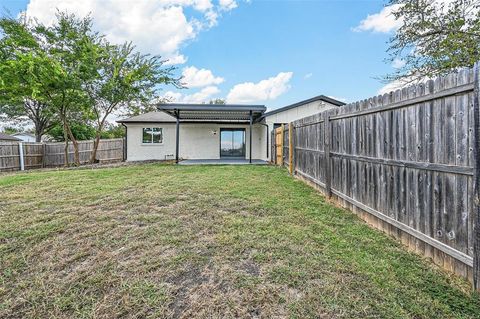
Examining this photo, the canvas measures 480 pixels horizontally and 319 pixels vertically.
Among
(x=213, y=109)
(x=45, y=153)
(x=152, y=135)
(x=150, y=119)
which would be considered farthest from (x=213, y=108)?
(x=45, y=153)

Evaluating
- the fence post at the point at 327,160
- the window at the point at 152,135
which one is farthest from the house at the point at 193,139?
the fence post at the point at 327,160

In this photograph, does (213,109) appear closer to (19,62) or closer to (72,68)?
(72,68)

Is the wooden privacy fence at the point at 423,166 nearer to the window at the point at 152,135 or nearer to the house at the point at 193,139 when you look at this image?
the house at the point at 193,139

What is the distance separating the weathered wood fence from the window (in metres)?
2.25

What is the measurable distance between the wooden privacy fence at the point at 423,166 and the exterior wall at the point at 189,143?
11381 millimetres

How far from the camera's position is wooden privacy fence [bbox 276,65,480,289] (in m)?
2.06

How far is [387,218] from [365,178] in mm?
768

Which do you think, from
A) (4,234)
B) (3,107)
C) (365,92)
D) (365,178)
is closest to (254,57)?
(365,92)

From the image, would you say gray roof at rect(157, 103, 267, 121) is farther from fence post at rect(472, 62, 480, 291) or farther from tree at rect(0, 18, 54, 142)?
fence post at rect(472, 62, 480, 291)

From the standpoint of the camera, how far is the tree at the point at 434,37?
6750mm

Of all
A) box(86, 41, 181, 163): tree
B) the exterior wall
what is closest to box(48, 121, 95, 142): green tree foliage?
the exterior wall

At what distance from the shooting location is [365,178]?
3816 millimetres

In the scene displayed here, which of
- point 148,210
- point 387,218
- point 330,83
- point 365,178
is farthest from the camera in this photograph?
point 330,83

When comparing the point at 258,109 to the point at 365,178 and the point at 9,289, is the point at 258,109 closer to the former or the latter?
the point at 365,178
